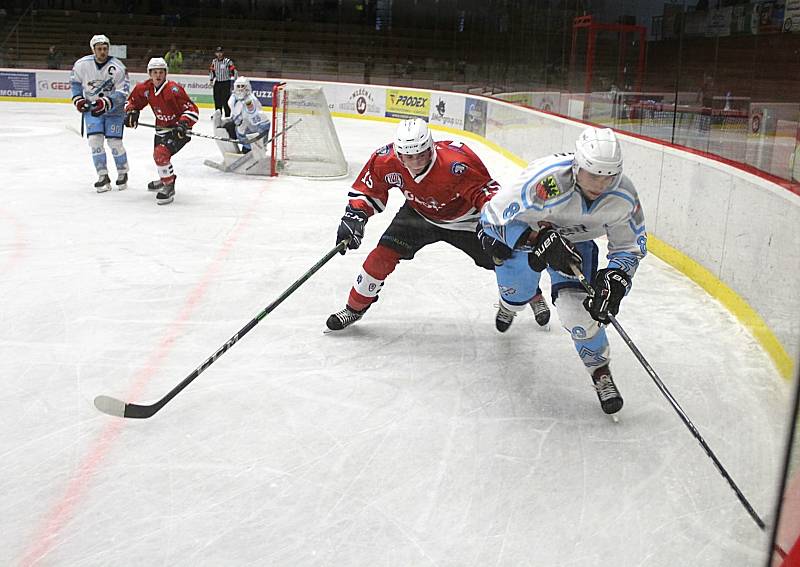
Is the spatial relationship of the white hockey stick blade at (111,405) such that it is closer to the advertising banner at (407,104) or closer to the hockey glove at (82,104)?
the hockey glove at (82,104)

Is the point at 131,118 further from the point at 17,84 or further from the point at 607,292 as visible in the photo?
the point at 17,84

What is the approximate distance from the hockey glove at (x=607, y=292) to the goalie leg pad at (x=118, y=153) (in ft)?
17.3

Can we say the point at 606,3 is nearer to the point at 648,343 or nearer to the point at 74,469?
the point at 648,343

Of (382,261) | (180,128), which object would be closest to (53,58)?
(180,128)

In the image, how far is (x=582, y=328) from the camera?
302 centimetres

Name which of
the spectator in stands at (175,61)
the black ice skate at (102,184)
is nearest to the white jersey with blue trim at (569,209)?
the black ice skate at (102,184)

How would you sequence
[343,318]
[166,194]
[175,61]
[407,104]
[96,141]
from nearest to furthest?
1. [343,318]
2. [166,194]
3. [96,141]
4. [407,104]
5. [175,61]

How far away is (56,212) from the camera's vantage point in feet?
21.0

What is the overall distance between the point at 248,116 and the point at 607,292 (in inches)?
244

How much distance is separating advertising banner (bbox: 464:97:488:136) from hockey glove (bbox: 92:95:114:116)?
645 cm

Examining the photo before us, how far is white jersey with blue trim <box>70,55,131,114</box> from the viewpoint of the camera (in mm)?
6828

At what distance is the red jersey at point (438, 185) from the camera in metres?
3.62

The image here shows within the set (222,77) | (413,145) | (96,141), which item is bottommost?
(96,141)

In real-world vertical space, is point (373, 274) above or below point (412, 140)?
below
